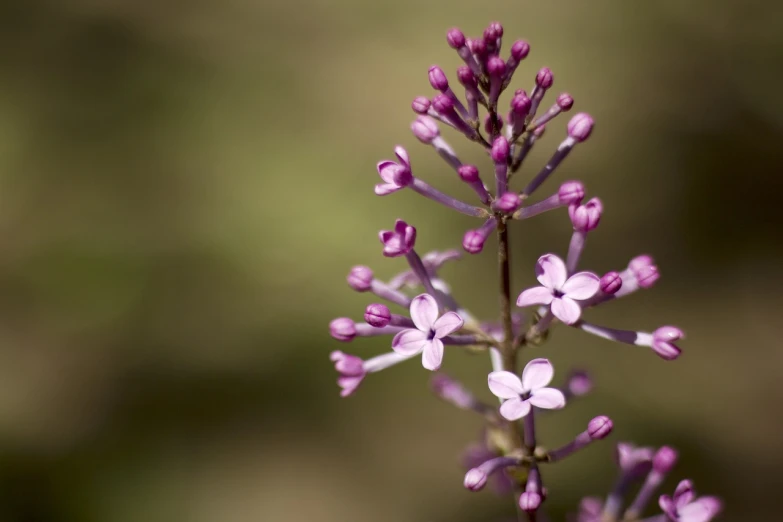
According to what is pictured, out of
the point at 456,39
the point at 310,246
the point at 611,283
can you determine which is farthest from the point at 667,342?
the point at 310,246

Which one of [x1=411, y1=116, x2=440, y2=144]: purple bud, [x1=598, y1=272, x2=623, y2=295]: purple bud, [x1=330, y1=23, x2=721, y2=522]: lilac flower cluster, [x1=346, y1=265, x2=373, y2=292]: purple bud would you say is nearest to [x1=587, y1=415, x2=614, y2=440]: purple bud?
[x1=330, y1=23, x2=721, y2=522]: lilac flower cluster

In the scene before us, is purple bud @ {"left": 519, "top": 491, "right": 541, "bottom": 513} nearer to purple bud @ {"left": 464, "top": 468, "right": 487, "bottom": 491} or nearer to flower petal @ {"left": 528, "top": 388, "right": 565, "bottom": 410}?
purple bud @ {"left": 464, "top": 468, "right": 487, "bottom": 491}

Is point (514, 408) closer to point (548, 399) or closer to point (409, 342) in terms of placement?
point (548, 399)

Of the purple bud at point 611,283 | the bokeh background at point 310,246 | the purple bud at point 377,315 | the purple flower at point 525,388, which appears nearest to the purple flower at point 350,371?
the purple bud at point 377,315

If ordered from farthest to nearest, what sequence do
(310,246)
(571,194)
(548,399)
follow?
1. (310,246)
2. (571,194)
3. (548,399)

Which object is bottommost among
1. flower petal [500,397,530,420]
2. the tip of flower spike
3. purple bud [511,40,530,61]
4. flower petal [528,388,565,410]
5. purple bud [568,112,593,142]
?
flower petal [500,397,530,420]

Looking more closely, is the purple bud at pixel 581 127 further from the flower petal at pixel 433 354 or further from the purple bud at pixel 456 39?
the flower petal at pixel 433 354
